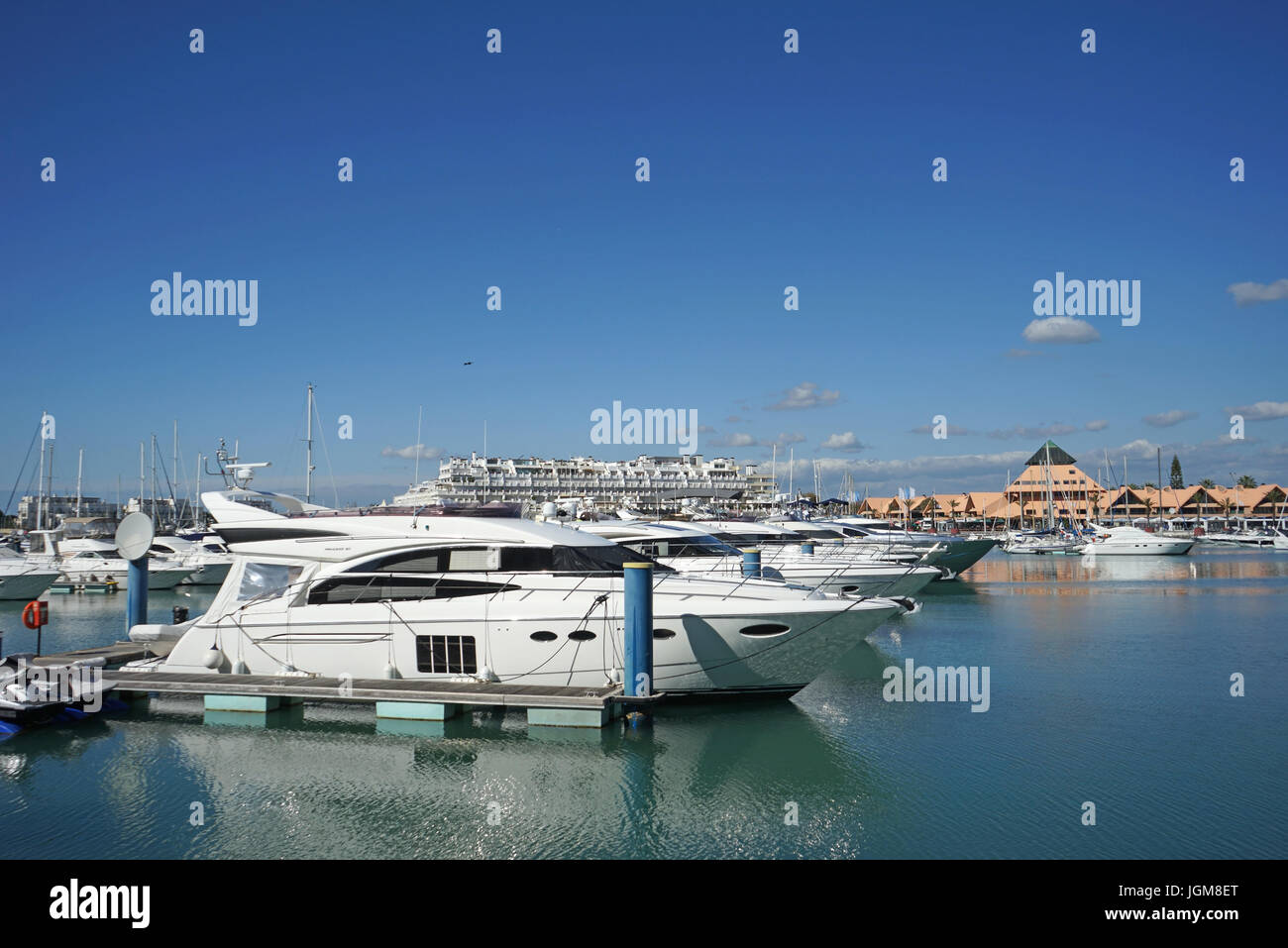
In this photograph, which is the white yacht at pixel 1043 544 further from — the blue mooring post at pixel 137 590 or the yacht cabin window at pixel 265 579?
the blue mooring post at pixel 137 590

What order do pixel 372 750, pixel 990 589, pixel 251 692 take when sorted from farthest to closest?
1. pixel 990 589
2. pixel 251 692
3. pixel 372 750

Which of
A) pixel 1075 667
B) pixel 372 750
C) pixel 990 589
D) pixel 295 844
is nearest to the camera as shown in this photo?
pixel 295 844

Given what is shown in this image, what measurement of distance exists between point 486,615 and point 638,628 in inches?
107

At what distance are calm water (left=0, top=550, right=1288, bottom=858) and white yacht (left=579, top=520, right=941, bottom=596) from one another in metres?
8.10

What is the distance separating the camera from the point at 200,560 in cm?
4409

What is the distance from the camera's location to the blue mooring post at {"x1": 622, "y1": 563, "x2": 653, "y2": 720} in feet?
43.1

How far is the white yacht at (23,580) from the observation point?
119 ft

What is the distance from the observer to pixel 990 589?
4053 cm

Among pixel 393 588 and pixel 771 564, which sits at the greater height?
pixel 393 588
